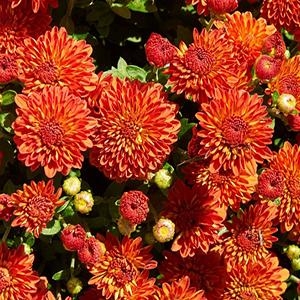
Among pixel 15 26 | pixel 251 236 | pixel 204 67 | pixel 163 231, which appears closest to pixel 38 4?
pixel 15 26

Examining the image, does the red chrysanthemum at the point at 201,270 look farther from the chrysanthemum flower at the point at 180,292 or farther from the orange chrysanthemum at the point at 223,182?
the orange chrysanthemum at the point at 223,182

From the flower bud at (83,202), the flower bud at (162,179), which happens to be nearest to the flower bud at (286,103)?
the flower bud at (162,179)

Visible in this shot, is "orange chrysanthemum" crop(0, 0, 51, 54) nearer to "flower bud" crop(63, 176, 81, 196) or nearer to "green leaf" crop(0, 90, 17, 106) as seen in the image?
"green leaf" crop(0, 90, 17, 106)

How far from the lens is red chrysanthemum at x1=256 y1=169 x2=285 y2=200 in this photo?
2.31m

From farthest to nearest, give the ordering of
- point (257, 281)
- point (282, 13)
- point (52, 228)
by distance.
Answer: point (282, 13) < point (257, 281) < point (52, 228)

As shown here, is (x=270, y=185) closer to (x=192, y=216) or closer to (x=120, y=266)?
(x=192, y=216)

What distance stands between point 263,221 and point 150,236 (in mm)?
377

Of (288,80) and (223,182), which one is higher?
(288,80)

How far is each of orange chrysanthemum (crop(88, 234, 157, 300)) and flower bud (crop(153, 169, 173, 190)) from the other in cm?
19

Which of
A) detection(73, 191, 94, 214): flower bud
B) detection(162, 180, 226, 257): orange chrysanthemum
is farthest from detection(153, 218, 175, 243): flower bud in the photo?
detection(73, 191, 94, 214): flower bud

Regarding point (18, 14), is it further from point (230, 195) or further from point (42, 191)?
point (230, 195)

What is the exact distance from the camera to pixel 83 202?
90.6 inches

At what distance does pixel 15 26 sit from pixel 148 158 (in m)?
0.63

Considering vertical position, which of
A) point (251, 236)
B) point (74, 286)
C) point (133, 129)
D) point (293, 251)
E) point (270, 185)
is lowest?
point (74, 286)
